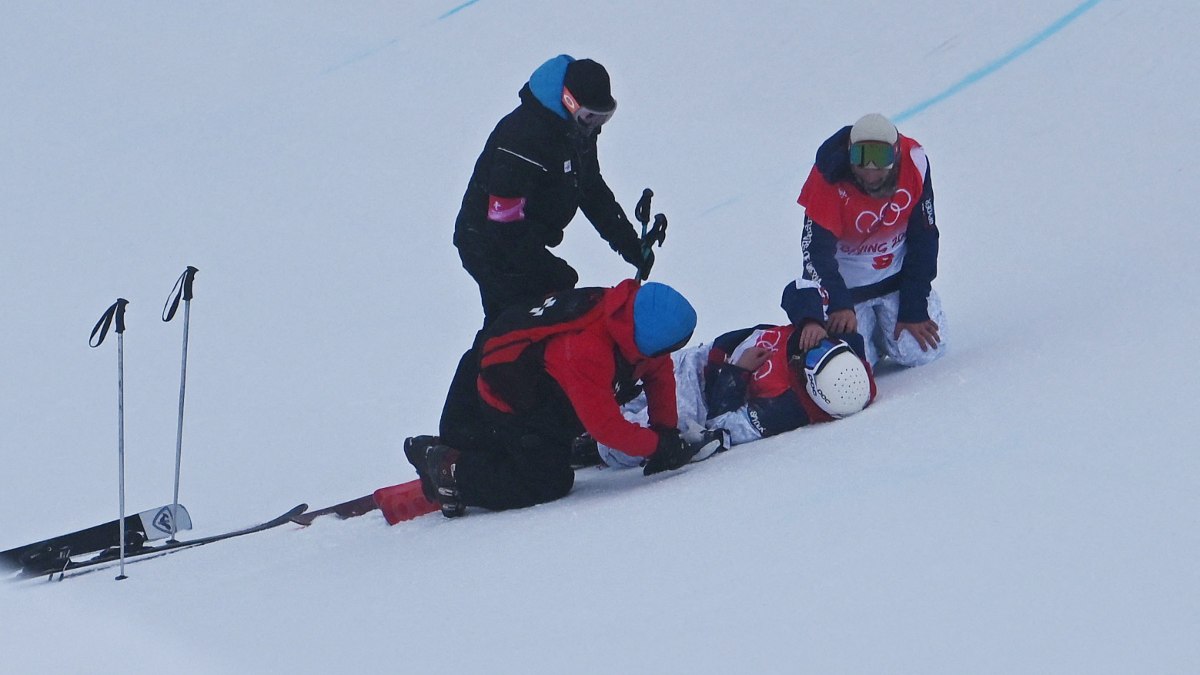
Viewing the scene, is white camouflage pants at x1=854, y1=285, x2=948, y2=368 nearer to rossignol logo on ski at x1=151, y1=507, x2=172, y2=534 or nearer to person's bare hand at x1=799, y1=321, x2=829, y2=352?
person's bare hand at x1=799, y1=321, x2=829, y2=352

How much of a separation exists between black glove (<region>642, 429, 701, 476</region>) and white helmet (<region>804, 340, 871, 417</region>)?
38 centimetres

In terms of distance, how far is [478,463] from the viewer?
3.47 m

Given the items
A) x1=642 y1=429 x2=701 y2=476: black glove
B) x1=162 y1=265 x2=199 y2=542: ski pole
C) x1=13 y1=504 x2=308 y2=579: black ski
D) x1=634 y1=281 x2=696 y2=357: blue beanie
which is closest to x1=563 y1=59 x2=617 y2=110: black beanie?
x1=634 y1=281 x2=696 y2=357: blue beanie

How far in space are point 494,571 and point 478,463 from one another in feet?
3.01

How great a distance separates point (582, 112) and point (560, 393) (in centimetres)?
78

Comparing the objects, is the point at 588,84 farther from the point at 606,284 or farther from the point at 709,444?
the point at 606,284

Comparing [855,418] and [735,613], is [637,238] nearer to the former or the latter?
[855,418]

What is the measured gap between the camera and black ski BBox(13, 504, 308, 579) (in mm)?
3545

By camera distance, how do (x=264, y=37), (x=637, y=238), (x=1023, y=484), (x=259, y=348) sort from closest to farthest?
(x=1023, y=484), (x=637, y=238), (x=259, y=348), (x=264, y=37)

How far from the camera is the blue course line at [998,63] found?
22.3 ft

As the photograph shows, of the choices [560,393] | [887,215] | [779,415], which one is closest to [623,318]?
[560,393]

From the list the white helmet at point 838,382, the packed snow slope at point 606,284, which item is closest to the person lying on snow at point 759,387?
the white helmet at point 838,382

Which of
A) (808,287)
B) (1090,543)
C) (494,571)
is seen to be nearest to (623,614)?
(494,571)

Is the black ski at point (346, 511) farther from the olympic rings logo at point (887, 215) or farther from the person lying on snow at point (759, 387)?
the olympic rings logo at point (887, 215)
